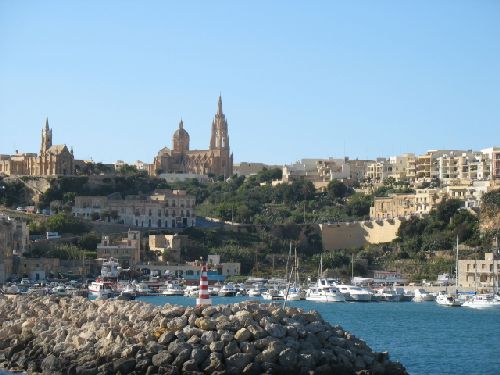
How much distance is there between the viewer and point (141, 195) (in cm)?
8475

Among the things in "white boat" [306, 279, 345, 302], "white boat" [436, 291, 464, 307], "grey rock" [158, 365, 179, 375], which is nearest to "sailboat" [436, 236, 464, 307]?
"white boat" [436, 291, 464, 307]

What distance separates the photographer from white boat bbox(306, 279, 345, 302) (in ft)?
193

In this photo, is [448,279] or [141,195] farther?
[141,195]

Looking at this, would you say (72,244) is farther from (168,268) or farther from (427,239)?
(427,239)

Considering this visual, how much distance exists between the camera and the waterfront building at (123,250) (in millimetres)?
69875

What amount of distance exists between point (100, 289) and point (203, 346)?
31574mm

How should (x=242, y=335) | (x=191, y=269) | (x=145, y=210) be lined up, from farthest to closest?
(x=145, y=210)
(x=191, y=269)
(x=242, y=335)

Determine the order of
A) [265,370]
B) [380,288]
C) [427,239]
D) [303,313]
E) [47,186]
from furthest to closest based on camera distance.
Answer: [47,186] → [427,239] → [380,288] → [303,313] → [265,370]

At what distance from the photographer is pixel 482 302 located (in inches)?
2159

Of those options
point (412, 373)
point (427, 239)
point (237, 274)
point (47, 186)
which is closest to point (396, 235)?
point (427, 239)

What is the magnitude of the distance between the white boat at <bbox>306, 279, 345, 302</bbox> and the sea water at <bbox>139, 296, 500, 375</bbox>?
3.23 ft

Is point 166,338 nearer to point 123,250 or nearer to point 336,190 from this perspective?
point 123,250

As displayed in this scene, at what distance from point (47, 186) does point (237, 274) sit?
16.1 m

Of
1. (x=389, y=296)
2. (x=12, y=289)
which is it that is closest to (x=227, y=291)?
(x=389, y=296)
